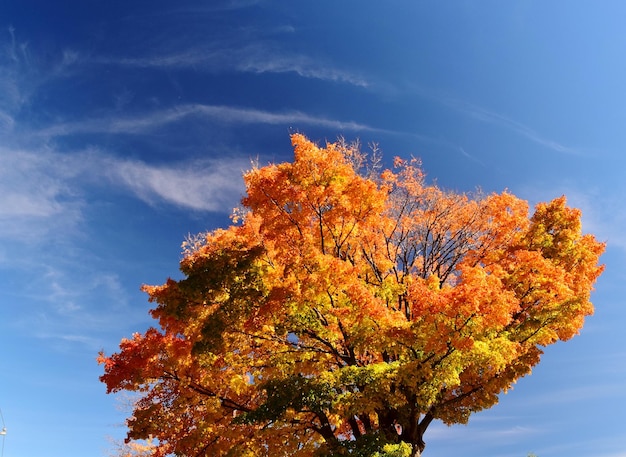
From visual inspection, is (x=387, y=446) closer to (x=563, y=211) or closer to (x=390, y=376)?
(x=390, y=376)

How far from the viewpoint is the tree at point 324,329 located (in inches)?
483

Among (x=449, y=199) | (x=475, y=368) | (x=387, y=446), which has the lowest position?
(x=387, y=446)

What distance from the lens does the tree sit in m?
12.3

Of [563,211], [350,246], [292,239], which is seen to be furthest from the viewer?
[350,246]

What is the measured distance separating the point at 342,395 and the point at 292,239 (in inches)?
197

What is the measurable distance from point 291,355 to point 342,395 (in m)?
2.48

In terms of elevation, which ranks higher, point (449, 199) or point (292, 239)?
point (449, 199)

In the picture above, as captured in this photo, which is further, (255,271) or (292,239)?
(292,239)

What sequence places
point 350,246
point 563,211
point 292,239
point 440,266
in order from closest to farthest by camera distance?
point 292,239 < point 563,211 < point 350,246 < point 440,266

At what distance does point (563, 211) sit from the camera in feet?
52.0

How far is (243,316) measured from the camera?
43.9 feet

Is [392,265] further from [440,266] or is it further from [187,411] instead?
[187,411]

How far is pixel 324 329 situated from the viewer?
13.4 metres

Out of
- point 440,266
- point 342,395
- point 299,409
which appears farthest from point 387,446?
point 440,266
